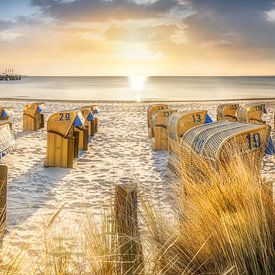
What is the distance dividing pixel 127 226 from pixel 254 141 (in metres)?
2.87

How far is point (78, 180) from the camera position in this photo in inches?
274

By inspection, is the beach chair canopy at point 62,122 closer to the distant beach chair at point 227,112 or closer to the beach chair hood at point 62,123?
the beach chair hood at point 62,123

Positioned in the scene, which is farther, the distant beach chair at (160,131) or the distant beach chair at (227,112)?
the distant beach chair at (227,112)

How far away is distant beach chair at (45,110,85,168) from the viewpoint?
7906mm

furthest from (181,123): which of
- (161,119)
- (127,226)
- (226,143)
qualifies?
(127,226)

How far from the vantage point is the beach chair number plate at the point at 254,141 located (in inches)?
182

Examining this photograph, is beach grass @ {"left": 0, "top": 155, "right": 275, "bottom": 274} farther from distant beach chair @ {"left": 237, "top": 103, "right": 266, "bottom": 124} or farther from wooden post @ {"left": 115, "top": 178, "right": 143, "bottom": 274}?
distant beach chair @ {"left": 237, "top": 103, "right": 266, "bottom": 124}

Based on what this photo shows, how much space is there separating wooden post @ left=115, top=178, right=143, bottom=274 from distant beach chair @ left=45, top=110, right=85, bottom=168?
5.62m

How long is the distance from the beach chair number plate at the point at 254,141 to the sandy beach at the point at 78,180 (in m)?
1.06

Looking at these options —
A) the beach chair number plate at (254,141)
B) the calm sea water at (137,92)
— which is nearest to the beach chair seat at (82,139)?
the beach chair number plate at (254,141)

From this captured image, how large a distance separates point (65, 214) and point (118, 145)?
592cm

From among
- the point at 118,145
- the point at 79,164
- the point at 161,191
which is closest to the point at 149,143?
the point at 118,145

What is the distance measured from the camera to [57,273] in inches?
73.6

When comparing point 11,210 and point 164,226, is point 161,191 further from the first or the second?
point 164,226
